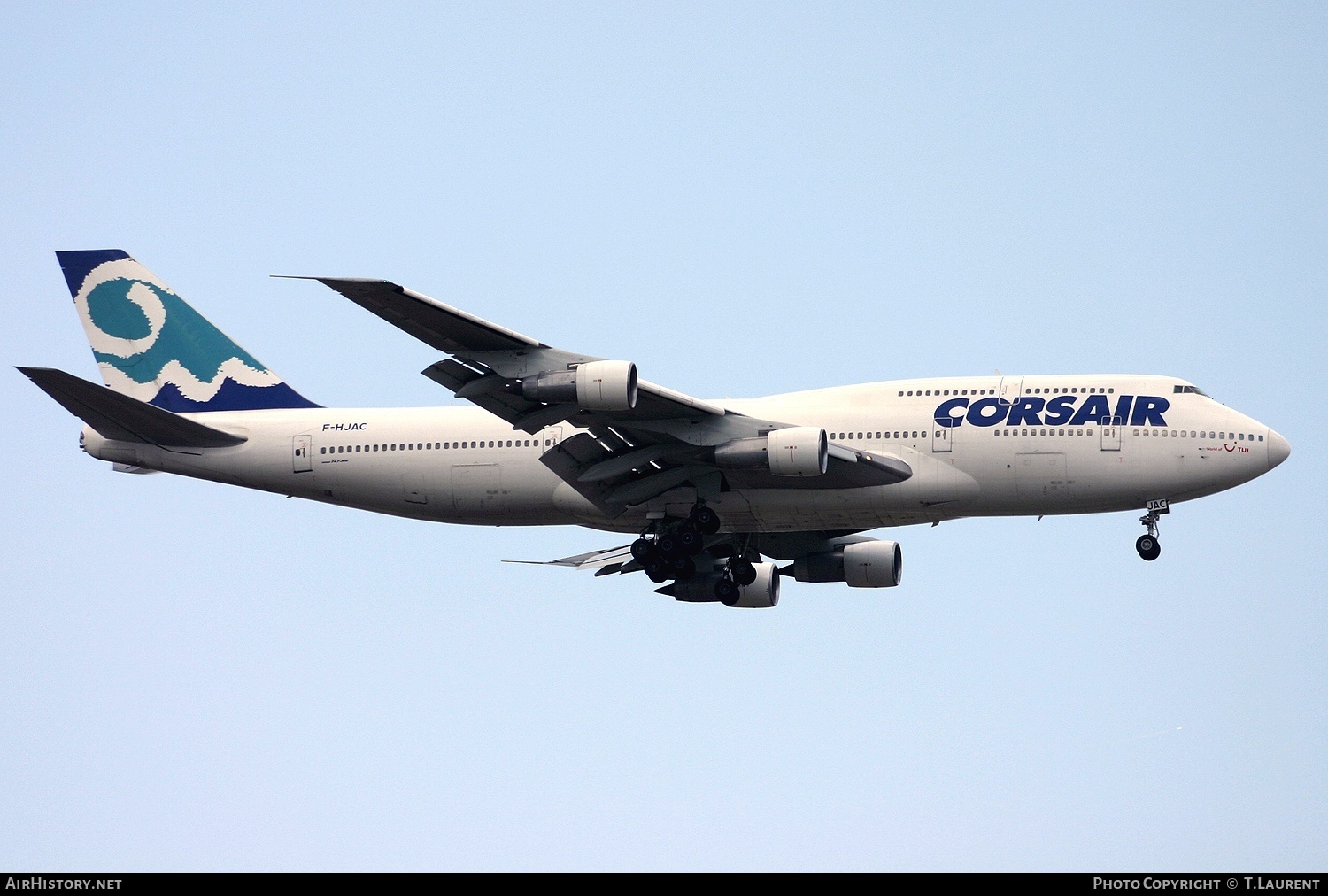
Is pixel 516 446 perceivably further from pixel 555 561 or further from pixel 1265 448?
pixel 1265 448

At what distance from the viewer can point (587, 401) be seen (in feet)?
118

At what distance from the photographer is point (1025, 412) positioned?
130ft

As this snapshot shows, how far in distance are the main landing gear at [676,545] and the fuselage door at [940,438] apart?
5.46m

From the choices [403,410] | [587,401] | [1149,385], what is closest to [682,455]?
[587,401]

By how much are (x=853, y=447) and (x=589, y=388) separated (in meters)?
7.72

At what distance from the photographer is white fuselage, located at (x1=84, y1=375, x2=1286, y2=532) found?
129 ft

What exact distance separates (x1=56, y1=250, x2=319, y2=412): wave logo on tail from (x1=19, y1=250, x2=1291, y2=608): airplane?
20 cm

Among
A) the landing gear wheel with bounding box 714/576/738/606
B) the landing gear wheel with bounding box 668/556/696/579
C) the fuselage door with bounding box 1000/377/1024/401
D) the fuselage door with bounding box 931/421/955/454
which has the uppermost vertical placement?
the fuselage door with bounding box 1000/377/1024/401

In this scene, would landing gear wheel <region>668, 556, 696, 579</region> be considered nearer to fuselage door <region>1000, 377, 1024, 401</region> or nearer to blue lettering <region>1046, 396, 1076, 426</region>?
fuselage door <region>1000, 377, 1024, 401</region>

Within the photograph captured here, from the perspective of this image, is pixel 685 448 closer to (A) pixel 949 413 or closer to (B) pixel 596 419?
(B) pixel 596 419

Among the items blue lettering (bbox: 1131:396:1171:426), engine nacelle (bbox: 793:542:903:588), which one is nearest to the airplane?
blue lettering (bbox: 1131:396:1171:426)

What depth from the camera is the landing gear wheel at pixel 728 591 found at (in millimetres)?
44031

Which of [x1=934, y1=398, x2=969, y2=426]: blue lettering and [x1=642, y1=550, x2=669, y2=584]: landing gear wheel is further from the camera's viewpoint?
[x1=642, y1=550, x2=669, y2=584]: landing gear wheel
